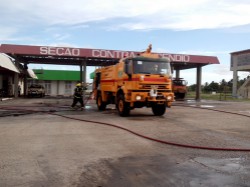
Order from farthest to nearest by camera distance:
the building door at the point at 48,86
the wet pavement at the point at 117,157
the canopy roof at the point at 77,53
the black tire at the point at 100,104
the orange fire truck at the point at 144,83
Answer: the building door at the point at 48,86, the canopy roof at the point at 77,53, the black tire at the point at 100,104, the orange fire truck at the point at 144,83, the wet pavement at the point at 117,157

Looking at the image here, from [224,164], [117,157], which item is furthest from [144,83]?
[224,164]

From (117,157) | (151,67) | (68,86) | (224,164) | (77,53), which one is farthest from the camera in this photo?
(68,86)

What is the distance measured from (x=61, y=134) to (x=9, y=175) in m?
4.67

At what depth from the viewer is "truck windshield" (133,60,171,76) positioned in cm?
1595

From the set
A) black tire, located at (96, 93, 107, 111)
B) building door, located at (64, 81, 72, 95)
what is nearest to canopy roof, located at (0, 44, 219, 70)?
black tire, located at (96, 93, 107, 111)

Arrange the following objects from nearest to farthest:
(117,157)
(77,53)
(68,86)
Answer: (117,157)
(77,53)
(68,86)

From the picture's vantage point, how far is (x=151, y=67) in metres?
16.2

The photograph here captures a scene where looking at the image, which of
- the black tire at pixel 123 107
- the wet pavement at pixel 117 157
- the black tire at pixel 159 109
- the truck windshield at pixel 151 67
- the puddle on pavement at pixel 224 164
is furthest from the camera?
the black tire at pixel 159 109

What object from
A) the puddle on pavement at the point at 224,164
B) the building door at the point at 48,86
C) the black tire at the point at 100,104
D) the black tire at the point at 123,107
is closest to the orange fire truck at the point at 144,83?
the black tire at the point at 123,107

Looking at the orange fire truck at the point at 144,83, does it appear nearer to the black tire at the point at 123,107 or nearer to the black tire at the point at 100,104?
the black tire at the point at 123,107

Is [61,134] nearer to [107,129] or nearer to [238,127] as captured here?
[107,129]

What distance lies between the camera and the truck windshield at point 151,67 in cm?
1595

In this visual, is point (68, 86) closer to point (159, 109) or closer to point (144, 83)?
point (159, 109)

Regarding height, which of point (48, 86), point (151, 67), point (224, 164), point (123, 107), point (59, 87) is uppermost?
point (151, 67)
